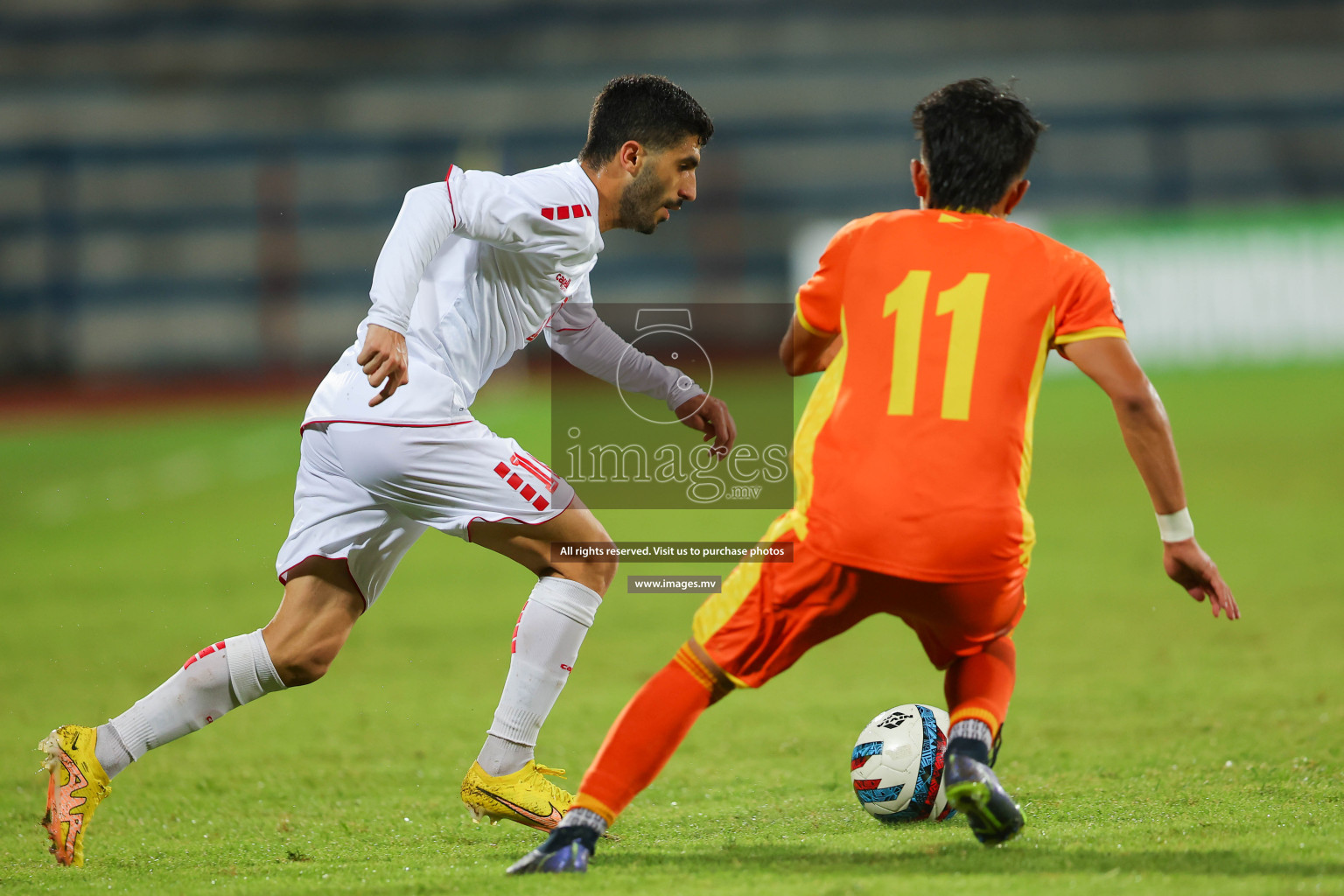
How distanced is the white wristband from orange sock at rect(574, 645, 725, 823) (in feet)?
3.40

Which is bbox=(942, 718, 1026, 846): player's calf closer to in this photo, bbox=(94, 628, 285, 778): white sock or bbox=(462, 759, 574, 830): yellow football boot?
bbox=(462, 759, 574, 830): yellow football boot

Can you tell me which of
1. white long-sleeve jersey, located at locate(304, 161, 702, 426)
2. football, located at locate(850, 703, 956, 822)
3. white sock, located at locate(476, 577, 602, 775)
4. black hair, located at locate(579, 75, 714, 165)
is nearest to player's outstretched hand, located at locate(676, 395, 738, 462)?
white long-sleeve jersey, located at locate(304, 161, 702, 426)

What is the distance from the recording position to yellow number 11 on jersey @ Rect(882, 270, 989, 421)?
2895 mm

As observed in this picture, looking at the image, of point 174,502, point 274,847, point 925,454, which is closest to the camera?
point 925,454

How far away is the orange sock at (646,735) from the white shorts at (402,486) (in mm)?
741

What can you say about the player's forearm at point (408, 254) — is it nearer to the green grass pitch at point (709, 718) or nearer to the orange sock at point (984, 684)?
the green grass pitch at point (709, 718)

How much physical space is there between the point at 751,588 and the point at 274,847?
1578mm

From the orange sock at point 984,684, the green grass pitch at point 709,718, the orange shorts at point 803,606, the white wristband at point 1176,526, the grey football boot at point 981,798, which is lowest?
the green grass pitch at point 709,718

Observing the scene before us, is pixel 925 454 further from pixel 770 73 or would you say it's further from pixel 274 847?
pixel 770 73

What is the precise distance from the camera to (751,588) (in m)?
2.98

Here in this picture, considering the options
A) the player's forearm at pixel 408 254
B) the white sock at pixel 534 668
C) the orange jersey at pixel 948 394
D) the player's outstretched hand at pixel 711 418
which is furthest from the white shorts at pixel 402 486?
the orange jersey at pixel 948 394

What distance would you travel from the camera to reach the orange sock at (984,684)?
3.09 m

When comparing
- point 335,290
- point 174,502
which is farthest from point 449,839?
point 335,290

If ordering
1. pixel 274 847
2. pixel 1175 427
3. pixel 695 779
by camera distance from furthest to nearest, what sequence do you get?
pixel 1175 427 < pixel 695 779 < pixel 274 847
